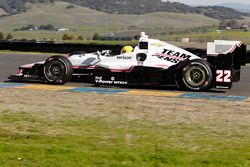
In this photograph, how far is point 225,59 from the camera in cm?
1200

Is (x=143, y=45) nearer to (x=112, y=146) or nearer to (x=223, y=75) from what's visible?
(x=223, y=75)

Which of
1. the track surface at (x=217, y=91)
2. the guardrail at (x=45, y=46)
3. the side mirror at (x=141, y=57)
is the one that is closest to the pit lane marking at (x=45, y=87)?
the track surface at (x=217, y=91)

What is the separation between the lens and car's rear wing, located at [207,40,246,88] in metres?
12.0

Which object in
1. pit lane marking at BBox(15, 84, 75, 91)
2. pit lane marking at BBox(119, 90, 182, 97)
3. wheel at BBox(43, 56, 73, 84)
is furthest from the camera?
wheel at BBox(43, 56, 73, 84)

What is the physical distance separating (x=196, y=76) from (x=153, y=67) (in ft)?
3.46

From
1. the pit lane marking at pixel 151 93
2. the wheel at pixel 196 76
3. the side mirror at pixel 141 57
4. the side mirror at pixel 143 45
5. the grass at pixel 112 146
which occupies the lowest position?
the grass at pixel 112 146

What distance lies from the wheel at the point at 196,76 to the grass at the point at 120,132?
1319mm

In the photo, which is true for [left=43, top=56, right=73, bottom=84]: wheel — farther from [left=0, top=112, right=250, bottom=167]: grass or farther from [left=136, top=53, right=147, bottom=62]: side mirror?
[left=0, top=112, right=250, bottom=167]: grass

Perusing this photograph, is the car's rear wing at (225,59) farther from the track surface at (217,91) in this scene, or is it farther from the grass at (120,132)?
the grass at (120,132)

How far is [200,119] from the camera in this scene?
8750 mm

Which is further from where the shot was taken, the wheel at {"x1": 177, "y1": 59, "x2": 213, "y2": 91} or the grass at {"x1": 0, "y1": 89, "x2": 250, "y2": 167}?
the wheel at {"x1": 177, "y1": 59, "x2": 213, "y2": 91}

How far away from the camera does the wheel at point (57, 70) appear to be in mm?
13047

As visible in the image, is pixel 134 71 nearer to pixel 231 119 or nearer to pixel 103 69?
pixel 103 69

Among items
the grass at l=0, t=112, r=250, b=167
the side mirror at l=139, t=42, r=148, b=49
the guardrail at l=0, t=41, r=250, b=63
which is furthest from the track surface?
the grass at l=0, t=112, r=250, b=167
